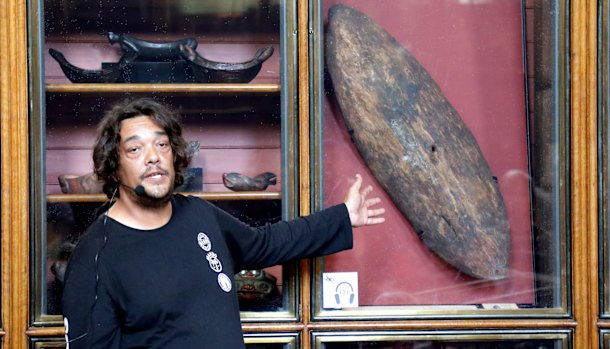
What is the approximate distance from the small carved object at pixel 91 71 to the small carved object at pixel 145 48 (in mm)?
28

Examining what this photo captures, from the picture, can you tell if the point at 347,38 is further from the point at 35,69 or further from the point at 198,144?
the point at 35,69

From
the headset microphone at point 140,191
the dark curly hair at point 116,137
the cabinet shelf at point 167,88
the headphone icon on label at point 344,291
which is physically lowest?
the headphone icon on label at point 344,291

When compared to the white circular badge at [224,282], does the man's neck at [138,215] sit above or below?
above

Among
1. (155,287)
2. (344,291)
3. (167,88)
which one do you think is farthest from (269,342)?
(167,88)

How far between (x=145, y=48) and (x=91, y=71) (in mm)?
202

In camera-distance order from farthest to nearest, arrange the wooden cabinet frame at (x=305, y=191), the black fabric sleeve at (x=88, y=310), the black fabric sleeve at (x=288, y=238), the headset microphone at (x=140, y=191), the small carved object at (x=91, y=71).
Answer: the small carved object at (x=91, y=71)
the wooden cabinet frame at (x=305, y=191)
the black fabric sleeve at (x=288, y=238)
the headset microphone at (x=140, y=191)
the black fabric sleeve at (x=88, y=310)

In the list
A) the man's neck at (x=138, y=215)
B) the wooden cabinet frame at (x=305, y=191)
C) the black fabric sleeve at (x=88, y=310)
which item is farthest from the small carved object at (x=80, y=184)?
the black fabric sleeve at (x=88, y=310)

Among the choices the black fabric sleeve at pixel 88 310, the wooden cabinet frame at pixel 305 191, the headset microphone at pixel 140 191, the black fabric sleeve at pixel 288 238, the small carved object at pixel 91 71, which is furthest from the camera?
the small carved object at pixel 91 71

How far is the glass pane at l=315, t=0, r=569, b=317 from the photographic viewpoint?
2963 millimetres

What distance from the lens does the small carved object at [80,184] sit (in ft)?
9.44

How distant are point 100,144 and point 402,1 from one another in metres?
1.25

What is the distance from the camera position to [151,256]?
2.28 metres

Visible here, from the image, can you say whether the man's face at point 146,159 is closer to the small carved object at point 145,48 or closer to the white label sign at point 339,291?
the small carved object at point 145,48

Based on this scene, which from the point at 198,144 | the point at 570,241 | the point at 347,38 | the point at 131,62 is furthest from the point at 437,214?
the point at 131,62
